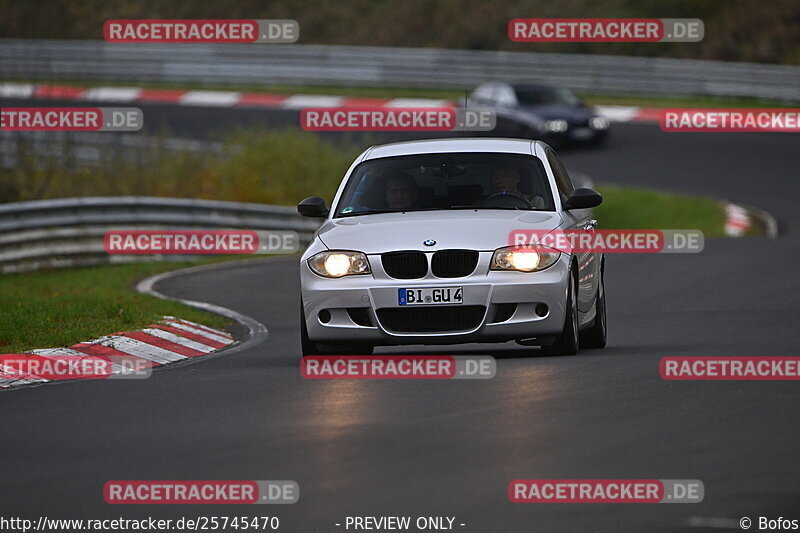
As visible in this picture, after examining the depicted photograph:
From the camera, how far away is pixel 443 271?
11.4 meters

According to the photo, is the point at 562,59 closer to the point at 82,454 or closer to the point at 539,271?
the point at 539,271

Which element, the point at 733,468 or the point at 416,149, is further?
the point at 416,149

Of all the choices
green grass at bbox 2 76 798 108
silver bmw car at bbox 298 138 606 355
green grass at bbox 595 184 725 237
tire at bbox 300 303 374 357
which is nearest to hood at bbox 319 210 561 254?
silver bmw car at bbox 298 138 606 355

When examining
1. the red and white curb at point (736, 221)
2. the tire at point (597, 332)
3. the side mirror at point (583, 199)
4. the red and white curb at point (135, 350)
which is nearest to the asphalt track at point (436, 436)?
the tire at point (597, 332)

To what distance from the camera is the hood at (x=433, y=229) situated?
37.6 ft

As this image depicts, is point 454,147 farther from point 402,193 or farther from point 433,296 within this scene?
point 433,296

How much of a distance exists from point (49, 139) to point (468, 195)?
53.2 feet

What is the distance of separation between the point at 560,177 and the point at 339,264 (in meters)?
2.37

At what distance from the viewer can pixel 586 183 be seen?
29.6 metres

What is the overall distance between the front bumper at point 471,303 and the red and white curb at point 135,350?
1.79 meters

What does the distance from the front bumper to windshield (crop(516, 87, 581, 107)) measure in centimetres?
2538

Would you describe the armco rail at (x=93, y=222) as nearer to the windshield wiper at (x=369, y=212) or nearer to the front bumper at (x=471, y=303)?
the windshield wiper at (x=369, y=212)

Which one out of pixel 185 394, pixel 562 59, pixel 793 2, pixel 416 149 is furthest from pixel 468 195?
pixel 793 2

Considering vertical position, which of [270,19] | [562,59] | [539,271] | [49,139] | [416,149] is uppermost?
[270,19]
